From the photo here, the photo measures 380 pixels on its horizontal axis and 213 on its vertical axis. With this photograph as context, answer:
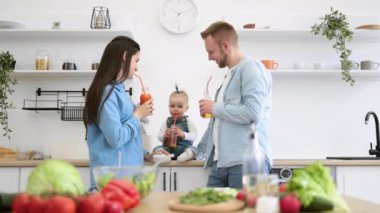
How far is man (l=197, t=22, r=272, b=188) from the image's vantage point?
212cm

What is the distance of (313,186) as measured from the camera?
4.14ft

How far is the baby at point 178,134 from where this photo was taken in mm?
2781

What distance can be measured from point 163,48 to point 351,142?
1804 mm

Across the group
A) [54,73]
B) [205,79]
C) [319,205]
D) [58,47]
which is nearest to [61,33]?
[58,47]

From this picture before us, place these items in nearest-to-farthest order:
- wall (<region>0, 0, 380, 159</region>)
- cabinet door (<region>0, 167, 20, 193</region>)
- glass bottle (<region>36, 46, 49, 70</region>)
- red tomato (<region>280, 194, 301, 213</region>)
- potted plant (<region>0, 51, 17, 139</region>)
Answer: red tomato (<region>280, 194, 301, 213</region>) < cabinet door (<region>0, 167, 20, 193</region>) < potted plant (<region>0, 51, 17, 139</region>) < glass bottle (<region>36, 46, 49, 70</region>) < wall (<region>0, 0, 380, 159</region>)

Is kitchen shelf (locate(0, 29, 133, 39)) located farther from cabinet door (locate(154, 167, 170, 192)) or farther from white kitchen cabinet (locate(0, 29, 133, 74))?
cabinet door (locate(154, 167, 170, 192))

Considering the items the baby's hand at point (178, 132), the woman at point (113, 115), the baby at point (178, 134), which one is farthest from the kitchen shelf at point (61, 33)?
the woman at point (113, 115)

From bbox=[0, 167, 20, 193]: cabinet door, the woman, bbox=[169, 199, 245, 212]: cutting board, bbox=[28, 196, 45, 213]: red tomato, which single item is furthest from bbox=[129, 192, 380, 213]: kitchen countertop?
bbox=[0, 167, 20, 193]: cabinet door

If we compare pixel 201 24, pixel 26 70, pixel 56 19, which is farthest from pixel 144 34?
pixel 26 70

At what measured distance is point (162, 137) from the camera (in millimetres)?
3010

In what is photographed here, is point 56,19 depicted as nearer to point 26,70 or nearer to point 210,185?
point 26,70

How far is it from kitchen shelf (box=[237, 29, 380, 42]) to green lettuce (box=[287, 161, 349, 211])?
7.94ft

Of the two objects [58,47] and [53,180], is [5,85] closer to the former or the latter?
[58,47]

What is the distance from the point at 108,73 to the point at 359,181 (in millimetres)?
1877
